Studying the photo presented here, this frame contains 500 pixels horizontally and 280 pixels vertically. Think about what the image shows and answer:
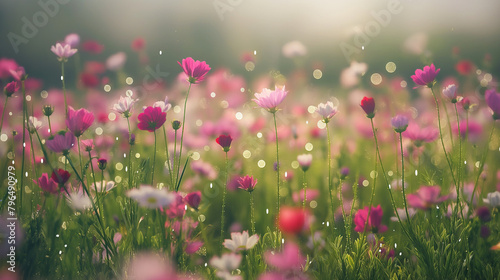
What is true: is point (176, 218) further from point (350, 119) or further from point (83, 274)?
point (350, 119)

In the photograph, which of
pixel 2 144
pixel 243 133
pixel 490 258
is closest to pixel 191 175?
pixel 243 133

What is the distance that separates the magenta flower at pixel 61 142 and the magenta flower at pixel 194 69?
0.90 feet

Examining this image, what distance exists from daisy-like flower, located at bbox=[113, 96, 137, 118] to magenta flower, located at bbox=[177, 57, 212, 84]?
0.13 meters

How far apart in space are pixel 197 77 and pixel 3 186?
0.63 m

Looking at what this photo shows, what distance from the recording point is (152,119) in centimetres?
88

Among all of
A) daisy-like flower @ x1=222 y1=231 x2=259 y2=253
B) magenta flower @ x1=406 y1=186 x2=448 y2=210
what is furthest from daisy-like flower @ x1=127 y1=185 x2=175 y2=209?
magenta flower @ x1=406 y1=186 x2=448 y2=210

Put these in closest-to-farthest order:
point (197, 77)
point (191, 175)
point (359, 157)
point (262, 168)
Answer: point (197, 77)
point (191, 175)
point (262, 168)
point (359, 157)

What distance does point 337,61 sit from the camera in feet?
13.5

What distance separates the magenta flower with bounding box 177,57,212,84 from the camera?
92cm

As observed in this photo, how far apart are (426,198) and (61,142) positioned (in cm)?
81

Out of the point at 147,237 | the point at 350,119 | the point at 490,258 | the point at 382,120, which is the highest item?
the point at 350,119

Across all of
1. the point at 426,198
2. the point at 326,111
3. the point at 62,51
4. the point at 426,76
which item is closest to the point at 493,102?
the point at 426,76

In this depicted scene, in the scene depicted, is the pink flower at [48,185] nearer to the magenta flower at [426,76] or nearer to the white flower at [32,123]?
the white flower at [32,123]

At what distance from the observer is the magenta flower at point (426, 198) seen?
3.20ft
